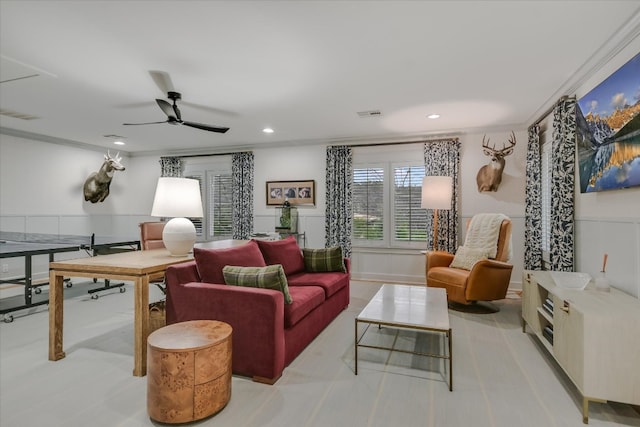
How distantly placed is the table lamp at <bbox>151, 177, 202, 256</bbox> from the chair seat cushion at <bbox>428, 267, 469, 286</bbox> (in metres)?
2.85

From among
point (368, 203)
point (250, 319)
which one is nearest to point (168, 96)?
point (250, 319)

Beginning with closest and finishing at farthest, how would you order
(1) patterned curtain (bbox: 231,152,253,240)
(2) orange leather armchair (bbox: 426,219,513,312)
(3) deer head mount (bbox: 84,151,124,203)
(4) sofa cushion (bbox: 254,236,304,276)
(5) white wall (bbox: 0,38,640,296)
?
(4) sofa cushion (bbox: 254,236,304,276)
(2) orange leather armchair (bbox: 426,219,513,312)
(5) white wall (bbox: 0,38,640,296)
(3) deer head mount (bbox: 84,151,124,203)
(1) patterned curtain (bbox: 231,152,253,240)

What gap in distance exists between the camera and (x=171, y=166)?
716 cm

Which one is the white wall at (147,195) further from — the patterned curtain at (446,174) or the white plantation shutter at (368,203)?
the white plantation shutter at (368,203)

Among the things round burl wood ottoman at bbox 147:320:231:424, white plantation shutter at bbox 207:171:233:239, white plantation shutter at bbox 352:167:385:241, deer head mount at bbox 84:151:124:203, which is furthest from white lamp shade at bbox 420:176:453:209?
deer head mount at bbox 84:151:124:203

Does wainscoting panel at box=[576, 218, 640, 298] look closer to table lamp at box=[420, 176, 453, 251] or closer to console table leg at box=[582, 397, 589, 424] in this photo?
console table leg at box=[582, 397, 589, 424]

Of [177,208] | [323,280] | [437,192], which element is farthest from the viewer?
[437,192]

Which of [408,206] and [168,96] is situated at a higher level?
[168,96]

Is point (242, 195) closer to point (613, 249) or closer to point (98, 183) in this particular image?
point (98, 183)

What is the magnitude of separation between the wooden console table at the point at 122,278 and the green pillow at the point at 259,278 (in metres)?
0.57

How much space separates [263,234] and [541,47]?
4759 millimetres

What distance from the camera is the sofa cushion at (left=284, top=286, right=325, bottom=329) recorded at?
2549 mm

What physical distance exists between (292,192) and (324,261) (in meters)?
2.58

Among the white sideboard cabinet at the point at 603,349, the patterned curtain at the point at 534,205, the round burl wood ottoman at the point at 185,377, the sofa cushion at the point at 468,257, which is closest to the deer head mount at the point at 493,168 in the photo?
the patterned curtain at the point at 534,205
